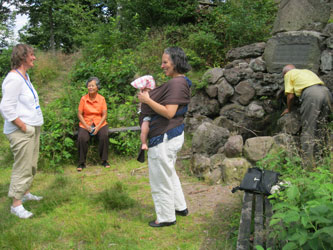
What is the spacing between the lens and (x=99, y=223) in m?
3.40

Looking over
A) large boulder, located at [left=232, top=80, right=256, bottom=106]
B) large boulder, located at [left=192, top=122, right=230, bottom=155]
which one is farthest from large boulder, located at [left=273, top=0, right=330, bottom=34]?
large boulder, located at [left=192, top=122, right=230, bottom=155]

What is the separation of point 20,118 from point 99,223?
1501 mm

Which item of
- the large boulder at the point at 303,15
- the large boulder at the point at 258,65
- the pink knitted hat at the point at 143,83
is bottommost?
the pink knitted hat at the point at 143,83

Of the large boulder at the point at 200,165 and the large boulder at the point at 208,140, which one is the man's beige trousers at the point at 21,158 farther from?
the large boulder at the point at 208,140

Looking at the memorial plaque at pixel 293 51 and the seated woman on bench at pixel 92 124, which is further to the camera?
the memorial plaque at pixel 293 51

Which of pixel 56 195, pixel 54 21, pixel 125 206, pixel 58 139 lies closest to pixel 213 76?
pixel 58 139

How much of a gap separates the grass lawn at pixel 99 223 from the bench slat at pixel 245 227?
288mm

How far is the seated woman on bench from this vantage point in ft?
19.1

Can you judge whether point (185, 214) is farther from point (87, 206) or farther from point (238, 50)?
point (238, 50)

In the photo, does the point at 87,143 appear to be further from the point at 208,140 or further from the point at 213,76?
the point at 213,76

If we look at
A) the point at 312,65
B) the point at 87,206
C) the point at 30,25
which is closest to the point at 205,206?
the point at 87,206

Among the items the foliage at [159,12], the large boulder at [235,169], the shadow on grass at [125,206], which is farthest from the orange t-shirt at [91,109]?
the foliage at [159,12]

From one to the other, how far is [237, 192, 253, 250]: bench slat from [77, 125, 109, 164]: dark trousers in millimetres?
3257

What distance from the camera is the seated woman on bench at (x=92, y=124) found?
5.84 m
